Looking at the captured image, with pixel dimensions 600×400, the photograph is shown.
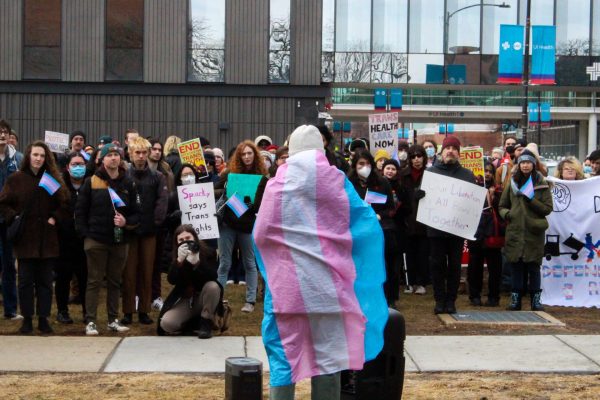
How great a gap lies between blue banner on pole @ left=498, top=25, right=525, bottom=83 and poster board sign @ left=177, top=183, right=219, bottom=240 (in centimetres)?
1859

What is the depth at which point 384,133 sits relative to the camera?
15.5 meters

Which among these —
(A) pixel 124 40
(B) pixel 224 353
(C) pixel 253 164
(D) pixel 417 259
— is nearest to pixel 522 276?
(D) pixel 417 259

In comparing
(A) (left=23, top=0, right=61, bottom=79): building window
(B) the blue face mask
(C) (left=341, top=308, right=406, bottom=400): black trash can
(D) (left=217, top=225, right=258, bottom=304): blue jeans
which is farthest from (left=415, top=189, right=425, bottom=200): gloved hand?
(A) (left=23, top=0, right=61, bottom=79): building window

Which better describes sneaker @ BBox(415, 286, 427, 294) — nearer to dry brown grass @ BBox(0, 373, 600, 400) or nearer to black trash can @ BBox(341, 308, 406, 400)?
dry brown grass @ BBox(0, 373, 600, 400)

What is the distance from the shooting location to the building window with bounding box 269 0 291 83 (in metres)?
29.0

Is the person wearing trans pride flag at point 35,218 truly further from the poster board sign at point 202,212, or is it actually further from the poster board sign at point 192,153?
the poster board sign at point 192,153

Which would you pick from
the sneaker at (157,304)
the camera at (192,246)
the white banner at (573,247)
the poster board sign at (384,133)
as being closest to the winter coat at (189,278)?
the camera at (192,246)

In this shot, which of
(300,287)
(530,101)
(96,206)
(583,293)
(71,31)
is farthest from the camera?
(530,101)

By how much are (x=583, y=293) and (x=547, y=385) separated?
15.5ft

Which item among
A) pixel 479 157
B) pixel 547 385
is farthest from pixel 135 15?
pixel 547 385

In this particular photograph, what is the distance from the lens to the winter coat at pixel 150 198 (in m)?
10.7

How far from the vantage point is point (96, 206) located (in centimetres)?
1005

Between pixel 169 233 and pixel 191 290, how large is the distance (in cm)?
236

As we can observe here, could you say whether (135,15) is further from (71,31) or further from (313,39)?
(313,39)
